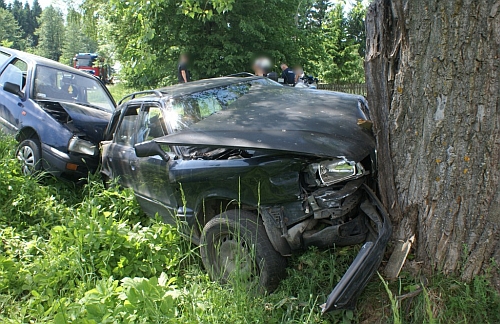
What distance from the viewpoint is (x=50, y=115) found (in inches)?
228

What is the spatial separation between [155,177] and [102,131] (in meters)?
2.48

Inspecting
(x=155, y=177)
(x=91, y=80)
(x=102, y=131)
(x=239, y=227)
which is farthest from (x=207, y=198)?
(x=91, y=80)

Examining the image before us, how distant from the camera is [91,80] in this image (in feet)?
24.5

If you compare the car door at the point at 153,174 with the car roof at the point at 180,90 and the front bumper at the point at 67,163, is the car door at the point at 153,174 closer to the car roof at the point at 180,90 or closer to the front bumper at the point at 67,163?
the car roof at the point at 180,90

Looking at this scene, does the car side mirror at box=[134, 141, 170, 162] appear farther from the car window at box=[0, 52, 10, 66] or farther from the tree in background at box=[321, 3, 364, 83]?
the tree in background at box=[321, 3, 364, 83]

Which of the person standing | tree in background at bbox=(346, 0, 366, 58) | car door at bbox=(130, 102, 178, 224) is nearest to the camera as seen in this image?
car door at bbox=(130, 102, 178, 224)

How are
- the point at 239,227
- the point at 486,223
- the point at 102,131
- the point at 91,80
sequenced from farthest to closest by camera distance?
1. the point at 91,80
2. the point at 102,131
3. the point at 239,227
4. the point at 486,223

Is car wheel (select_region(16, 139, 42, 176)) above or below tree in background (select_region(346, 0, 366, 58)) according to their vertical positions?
below

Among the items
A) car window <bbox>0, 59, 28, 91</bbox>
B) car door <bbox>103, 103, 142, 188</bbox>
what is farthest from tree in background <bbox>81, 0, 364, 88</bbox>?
car door <bbox>103, 103, 142, 188</bbox>

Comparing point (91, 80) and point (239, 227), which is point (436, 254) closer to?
point (239, 227)

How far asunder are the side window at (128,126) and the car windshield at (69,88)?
2.12m

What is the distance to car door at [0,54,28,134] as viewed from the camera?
6078mm

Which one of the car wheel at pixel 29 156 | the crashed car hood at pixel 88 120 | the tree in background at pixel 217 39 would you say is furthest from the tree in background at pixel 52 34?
the car wheel at pixel 29 156

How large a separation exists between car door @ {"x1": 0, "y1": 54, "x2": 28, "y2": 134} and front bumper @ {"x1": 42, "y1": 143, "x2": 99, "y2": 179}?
88 centimetres
